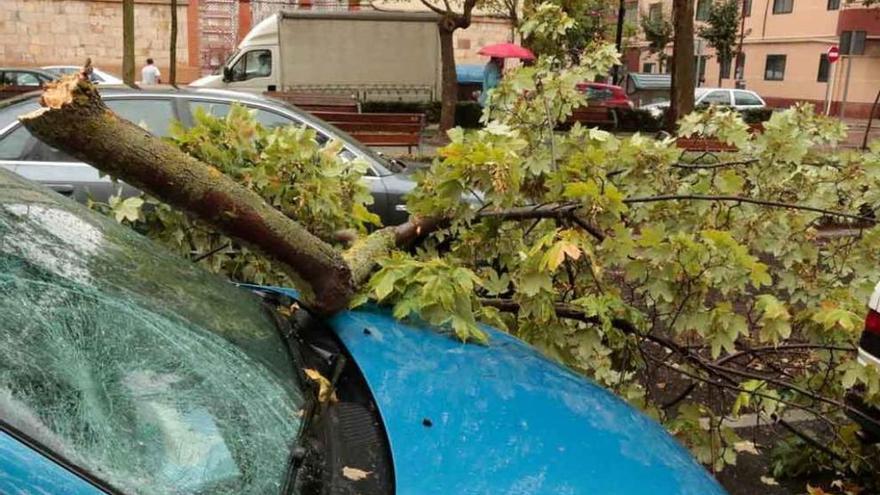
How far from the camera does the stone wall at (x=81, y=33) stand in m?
32.1

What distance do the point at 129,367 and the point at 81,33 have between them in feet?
117

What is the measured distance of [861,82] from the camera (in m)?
34.1

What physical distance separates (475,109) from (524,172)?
16.2m

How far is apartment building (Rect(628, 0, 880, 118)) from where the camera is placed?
33.3 meters

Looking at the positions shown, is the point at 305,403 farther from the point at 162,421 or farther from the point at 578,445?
the point at 578,445

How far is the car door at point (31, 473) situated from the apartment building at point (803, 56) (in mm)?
30772

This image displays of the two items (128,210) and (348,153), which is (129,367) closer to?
(128,210)

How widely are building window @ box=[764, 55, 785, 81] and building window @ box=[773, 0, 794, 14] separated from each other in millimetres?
2124

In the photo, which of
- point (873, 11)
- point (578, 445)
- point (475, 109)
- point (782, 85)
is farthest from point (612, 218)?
point (782, 85)

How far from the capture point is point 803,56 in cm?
3666

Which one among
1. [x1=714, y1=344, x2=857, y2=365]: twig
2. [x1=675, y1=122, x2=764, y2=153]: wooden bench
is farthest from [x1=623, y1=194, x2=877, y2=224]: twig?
[x1=675, y1=122, x2=764, y2=153]: wooden bench

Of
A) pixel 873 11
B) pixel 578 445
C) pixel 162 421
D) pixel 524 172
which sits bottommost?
pixel 578 445

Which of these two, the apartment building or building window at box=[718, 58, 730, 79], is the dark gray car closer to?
the apartment building

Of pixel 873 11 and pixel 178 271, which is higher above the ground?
pixel 873 11
